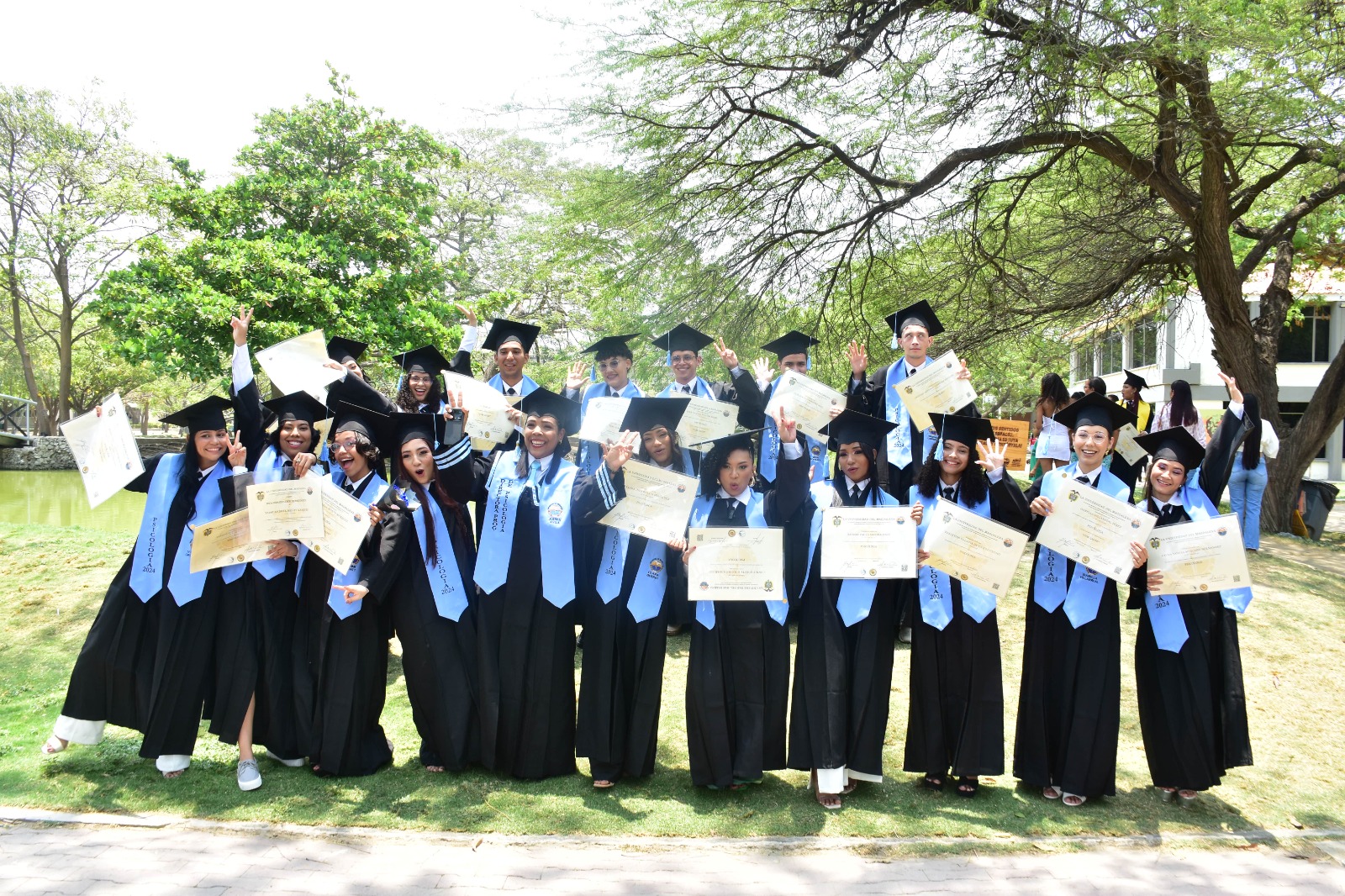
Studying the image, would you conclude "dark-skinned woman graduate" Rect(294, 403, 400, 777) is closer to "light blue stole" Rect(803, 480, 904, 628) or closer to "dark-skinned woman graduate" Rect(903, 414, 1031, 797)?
"light blue stole" Rect(803, 480, 904, 628)

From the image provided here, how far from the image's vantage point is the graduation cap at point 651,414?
16.0 feet

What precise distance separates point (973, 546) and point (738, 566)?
3.96 ft

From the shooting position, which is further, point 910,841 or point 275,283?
point 275,283

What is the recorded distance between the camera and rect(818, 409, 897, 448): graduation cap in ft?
15.6

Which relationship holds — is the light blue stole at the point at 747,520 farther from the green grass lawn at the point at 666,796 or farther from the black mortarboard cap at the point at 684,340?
the black mortarboard cap at the point at 684,340

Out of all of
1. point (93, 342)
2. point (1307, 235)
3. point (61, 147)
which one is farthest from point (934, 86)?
point (93, 342)

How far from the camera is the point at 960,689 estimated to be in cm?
468

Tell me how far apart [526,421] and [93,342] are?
116ft

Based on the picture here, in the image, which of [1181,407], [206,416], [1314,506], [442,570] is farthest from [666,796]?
[1314,506]

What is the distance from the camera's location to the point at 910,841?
4.23 m

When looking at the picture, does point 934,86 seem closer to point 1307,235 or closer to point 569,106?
point 569,106

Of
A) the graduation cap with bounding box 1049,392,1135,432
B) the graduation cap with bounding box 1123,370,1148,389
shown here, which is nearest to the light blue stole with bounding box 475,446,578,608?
the graduation cap with bounding box 1049,392,1135,432

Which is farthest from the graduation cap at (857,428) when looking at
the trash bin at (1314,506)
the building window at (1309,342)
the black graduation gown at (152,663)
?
the building window at (1309,342)

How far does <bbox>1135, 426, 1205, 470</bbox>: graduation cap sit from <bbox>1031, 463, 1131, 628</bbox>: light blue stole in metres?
0.27
